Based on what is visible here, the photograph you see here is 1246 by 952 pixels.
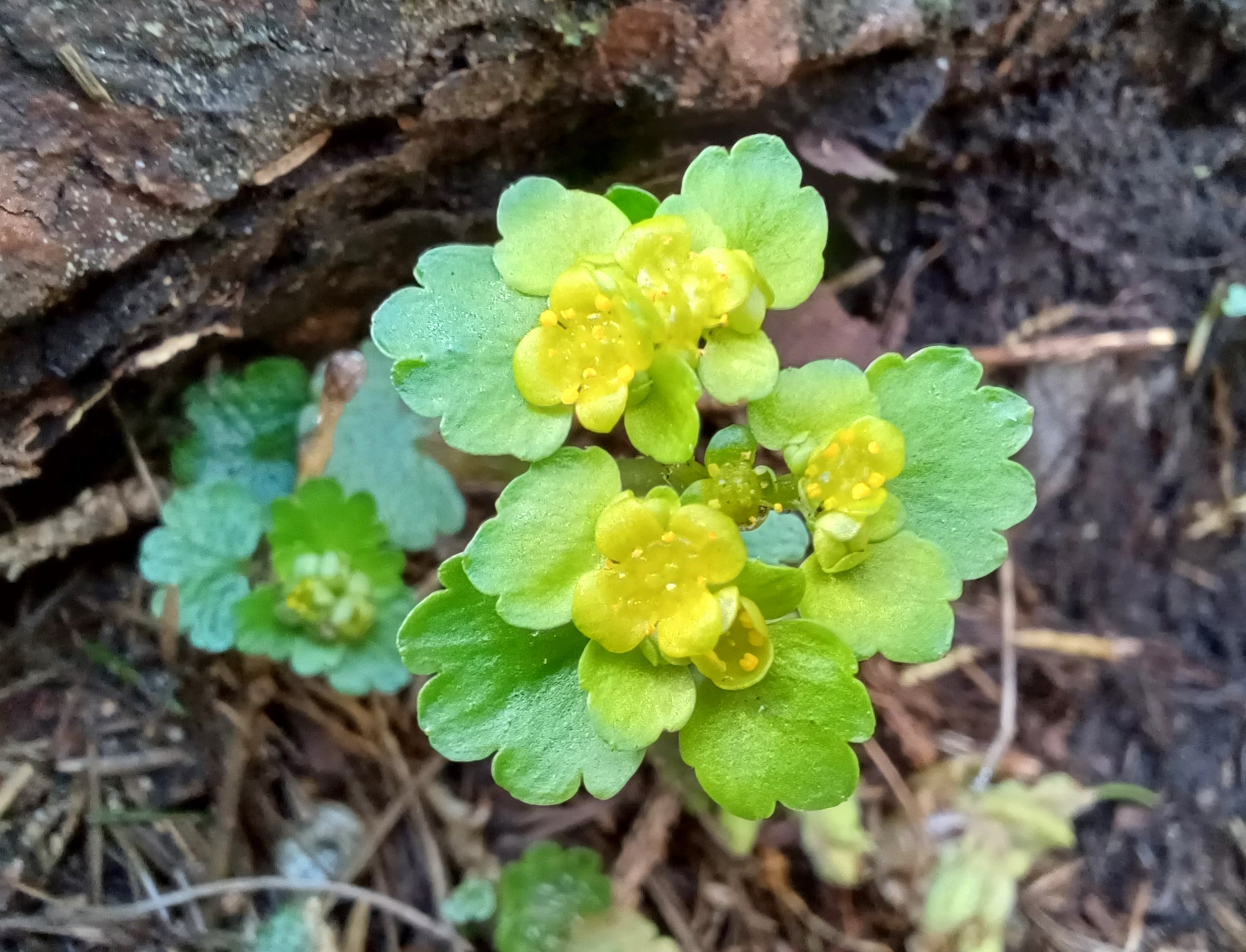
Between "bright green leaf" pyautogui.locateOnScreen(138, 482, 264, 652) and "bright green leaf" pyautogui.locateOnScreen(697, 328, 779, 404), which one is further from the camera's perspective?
"bright green leaf" pyautogui.locateOnScreen(138, 482, 264, 652)

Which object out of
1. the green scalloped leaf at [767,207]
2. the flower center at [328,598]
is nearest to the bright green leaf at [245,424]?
the flower center at [328,598]

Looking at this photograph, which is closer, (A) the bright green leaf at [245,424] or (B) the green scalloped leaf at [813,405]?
(B) the green scalloped leaf at [813,405]

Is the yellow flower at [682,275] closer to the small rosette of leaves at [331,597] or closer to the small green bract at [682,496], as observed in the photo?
the small green bract at [682,496]

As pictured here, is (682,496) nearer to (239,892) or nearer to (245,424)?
(245,424)

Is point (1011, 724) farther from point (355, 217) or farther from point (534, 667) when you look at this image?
point (355, 217)

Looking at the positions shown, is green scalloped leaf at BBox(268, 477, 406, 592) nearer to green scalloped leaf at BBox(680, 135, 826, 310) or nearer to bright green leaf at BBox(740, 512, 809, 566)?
bright green leaf at BBox(740, 512, 809, 566)

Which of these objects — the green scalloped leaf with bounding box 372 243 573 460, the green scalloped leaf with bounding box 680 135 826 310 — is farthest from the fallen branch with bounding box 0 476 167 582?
the green scalloped leaf with bounding box 680 135 826 310

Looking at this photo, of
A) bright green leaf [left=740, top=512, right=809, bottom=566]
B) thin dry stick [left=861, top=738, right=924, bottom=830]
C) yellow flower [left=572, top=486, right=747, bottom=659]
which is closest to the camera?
yellow flower [left=572, top=486, right=747, bottom=659]

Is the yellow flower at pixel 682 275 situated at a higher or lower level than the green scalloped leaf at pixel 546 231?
lower
